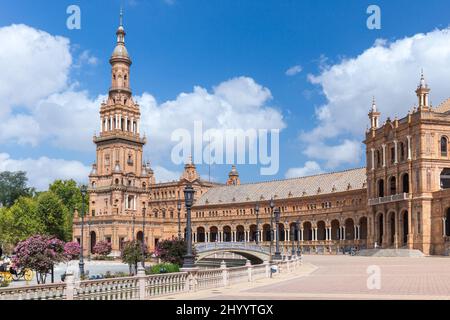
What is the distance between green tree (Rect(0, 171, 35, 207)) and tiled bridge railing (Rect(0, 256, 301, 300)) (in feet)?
398

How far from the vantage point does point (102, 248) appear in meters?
101

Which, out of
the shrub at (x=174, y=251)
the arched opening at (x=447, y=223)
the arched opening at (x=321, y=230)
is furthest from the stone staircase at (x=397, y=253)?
the arched opening at (x=321, y=230)

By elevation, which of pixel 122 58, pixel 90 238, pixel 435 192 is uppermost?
pixel 122 58

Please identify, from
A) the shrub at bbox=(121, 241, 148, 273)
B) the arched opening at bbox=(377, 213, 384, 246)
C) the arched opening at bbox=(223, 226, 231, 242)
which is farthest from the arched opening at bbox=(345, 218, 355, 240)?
the shrub at bbox=(121, 241, 148, 273)

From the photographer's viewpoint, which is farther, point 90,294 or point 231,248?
point 231,248

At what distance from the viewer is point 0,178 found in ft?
464

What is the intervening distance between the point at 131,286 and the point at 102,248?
8216 centimetres

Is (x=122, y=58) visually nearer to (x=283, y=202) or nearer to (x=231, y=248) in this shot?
(x=283, y=202)

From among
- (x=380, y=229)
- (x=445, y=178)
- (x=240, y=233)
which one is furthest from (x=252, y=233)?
(x=445, y=178)

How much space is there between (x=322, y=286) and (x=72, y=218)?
10228 centimetres

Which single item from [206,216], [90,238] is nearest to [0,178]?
[90,238]

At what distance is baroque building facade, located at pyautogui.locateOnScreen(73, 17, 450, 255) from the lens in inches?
2876

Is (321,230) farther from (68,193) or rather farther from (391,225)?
(68,193)

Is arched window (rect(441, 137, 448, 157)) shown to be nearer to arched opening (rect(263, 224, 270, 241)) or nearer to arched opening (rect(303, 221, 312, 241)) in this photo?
arched opening (rect(303, 221, 312, 241))
